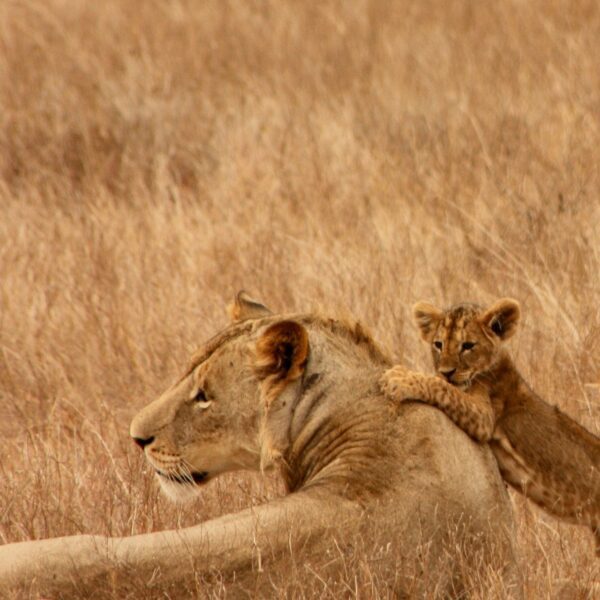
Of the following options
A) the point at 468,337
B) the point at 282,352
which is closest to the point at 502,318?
A: the point at 468,337

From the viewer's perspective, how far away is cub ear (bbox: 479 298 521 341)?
5.77m

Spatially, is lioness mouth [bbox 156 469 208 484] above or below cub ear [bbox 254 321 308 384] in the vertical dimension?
below

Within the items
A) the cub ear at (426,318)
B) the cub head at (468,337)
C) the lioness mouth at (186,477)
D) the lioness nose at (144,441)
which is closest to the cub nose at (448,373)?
the cub head at (468,337)

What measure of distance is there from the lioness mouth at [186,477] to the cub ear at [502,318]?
1.32 m

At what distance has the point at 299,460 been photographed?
15.8ft

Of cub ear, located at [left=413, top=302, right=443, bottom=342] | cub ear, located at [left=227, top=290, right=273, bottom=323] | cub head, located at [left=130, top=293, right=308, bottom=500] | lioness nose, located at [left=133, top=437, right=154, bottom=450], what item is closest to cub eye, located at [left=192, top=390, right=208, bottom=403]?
cub head, located at [left=130, top=293, right=308, bottom=500]

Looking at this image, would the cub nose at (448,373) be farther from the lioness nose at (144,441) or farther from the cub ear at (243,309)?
the lioness nose at (144,441)

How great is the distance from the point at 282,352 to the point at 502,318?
1364 mm

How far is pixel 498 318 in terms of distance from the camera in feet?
19.0

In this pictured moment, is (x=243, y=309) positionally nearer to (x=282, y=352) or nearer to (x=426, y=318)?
(x=282, y=352)

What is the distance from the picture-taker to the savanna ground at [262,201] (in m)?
6.45

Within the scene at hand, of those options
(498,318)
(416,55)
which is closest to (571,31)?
(416,55)

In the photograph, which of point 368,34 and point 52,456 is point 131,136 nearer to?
point 368,34

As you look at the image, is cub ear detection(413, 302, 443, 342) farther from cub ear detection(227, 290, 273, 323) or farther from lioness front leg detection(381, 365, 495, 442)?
cub ear detection(227, 290, 273, 323)
